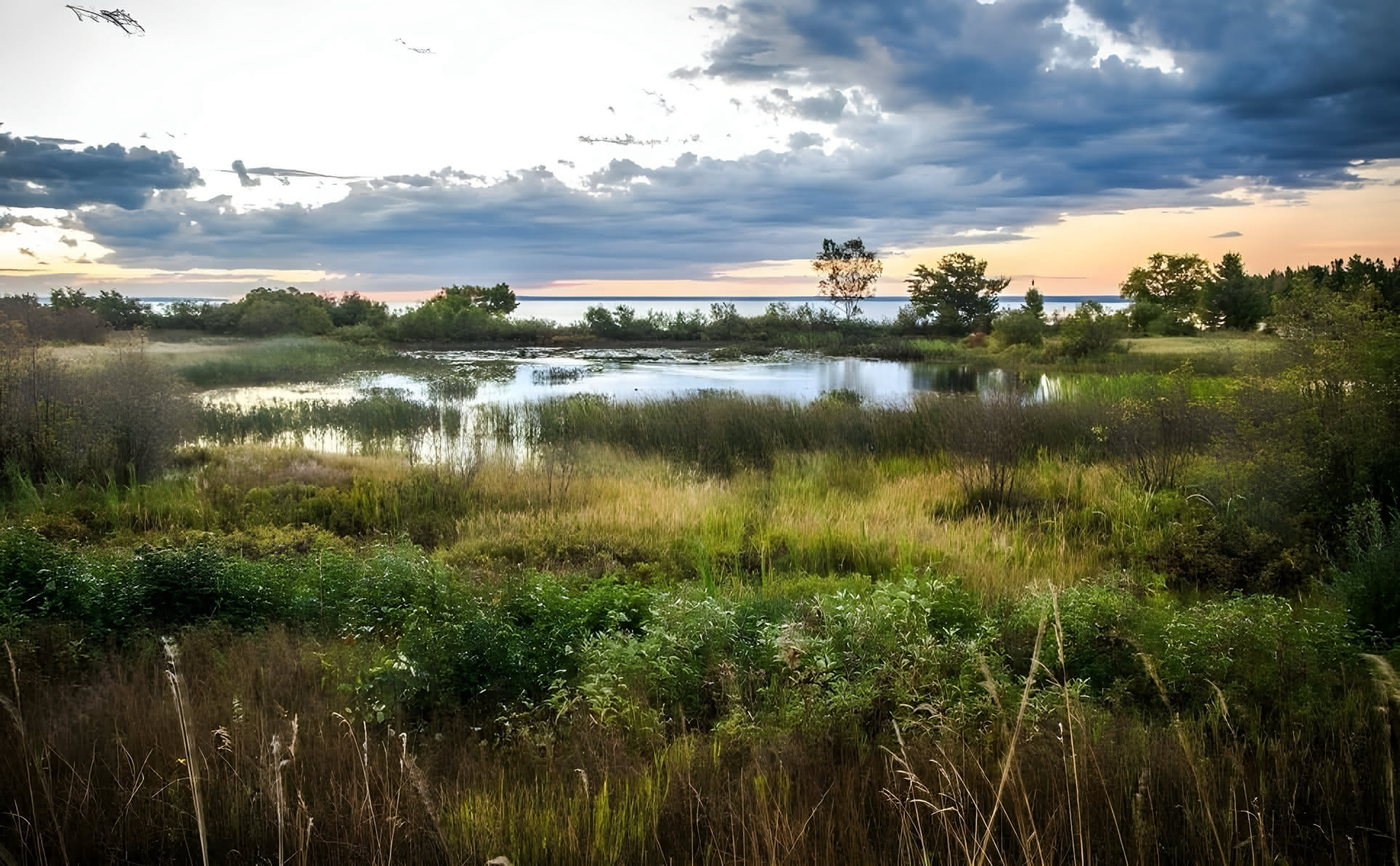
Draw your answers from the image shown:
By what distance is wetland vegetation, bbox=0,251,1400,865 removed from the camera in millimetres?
2877

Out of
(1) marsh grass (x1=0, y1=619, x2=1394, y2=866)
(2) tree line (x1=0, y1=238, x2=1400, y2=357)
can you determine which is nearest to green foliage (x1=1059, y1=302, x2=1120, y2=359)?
(2) tree line (x1=0, y1=238, x2=1400, y2=357)

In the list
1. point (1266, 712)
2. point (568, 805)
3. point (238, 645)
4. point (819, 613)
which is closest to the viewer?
point (568, 805)

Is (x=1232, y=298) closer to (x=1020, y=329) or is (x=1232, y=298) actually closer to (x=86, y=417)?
(x=1020, y=329)

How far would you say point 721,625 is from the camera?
528 cm

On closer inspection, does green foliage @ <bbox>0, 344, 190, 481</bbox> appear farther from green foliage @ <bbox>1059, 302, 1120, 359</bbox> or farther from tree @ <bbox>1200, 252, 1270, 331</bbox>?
tree @ <bbox>1200, 252, 1270, 331</bbox>

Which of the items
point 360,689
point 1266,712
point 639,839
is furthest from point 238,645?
point 1266,712

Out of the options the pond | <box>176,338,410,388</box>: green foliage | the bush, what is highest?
the bush

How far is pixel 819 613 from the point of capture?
600 centimetres

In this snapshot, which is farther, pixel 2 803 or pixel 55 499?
pixel 55 499

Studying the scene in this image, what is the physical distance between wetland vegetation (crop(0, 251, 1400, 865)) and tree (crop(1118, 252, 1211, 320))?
112 feet

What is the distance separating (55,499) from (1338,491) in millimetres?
15158

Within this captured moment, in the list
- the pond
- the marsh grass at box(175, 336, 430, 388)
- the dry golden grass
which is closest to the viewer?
the dry golden grass

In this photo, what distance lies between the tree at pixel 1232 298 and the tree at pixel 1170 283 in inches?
231

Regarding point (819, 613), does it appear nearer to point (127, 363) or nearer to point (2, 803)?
point (2, 803)
